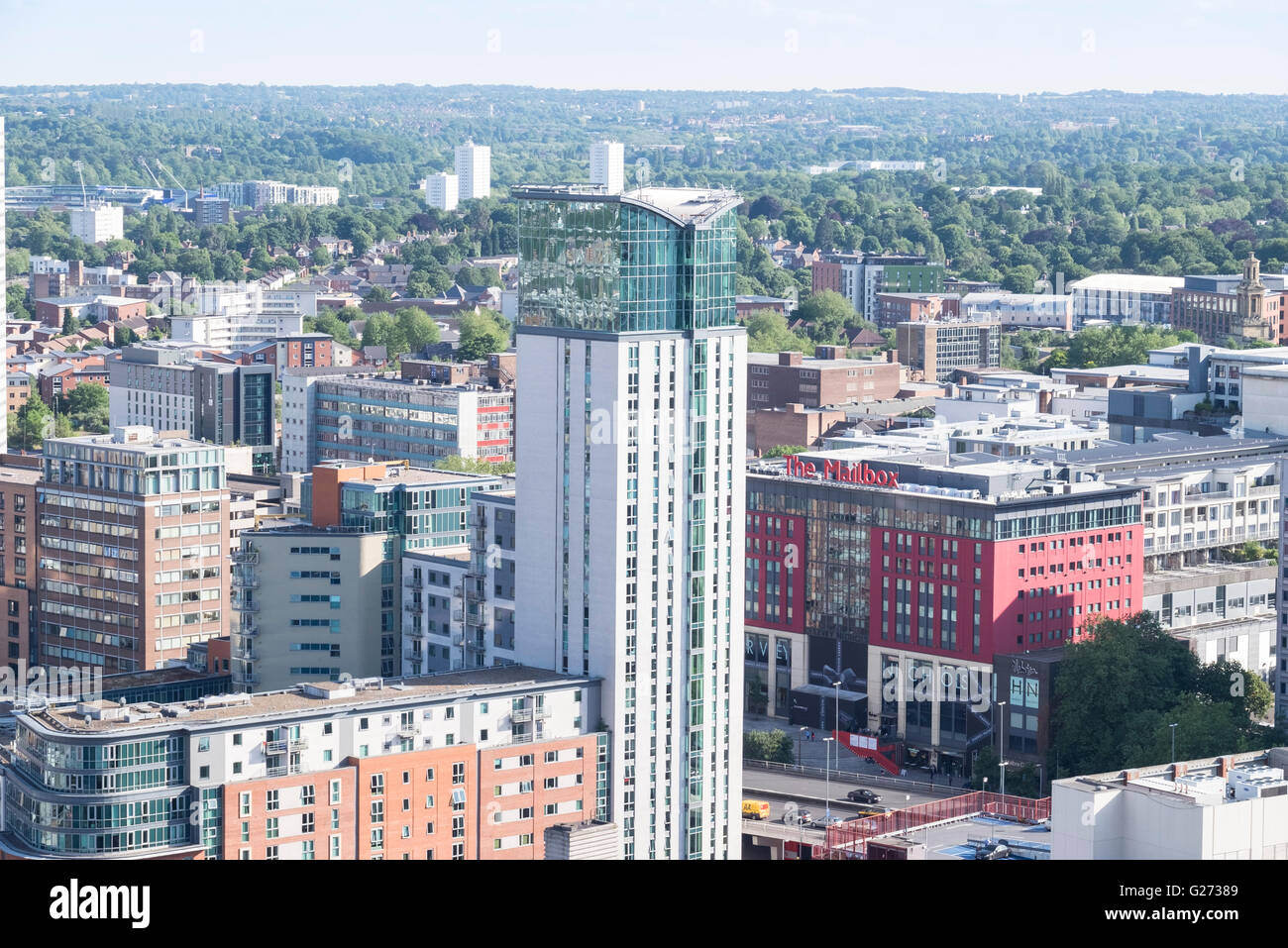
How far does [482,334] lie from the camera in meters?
99.8

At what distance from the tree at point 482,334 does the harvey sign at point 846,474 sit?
42.2 m

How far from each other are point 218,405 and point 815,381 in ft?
68.1

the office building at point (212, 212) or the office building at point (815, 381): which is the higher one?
the office building at point (212, 212)

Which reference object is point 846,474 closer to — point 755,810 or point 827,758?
point 827,758

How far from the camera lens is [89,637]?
1911 inches

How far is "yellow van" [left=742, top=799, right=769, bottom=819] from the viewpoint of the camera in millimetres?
39375

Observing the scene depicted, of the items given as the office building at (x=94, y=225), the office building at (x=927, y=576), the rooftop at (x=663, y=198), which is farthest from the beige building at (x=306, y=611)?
A: the office building at (x=94, y=225)

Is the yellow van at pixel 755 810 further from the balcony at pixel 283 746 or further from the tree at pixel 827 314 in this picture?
the tree at pixel 827 314

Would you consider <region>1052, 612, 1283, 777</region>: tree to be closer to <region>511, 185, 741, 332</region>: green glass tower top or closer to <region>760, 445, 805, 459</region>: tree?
<region>511, 185, 741, 332</region>: green glass tower top

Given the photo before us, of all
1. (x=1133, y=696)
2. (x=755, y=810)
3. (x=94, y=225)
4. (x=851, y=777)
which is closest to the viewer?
(x=755, y=810)

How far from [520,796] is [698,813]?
115 inches

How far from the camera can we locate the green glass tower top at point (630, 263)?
1396 inches

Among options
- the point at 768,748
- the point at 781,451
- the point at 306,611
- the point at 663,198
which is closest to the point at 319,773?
the point at 306,611
